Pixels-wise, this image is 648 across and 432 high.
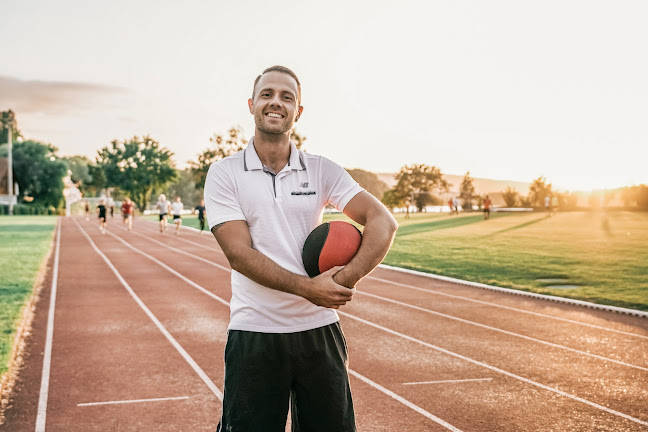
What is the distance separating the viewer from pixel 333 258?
2.57 metres

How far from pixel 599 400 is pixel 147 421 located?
3789 mm

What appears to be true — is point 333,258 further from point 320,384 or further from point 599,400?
point 599,400

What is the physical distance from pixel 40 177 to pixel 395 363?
2943 inches

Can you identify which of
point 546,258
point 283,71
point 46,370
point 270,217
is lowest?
point 46,370

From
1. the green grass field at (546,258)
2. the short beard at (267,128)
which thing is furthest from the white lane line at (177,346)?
the green grass field at (546,258)

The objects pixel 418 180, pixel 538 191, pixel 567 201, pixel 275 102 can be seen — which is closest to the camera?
pixel 275 102

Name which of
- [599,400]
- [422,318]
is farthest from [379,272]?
[599,400]

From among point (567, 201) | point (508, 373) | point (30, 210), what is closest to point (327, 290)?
point (508, 373)

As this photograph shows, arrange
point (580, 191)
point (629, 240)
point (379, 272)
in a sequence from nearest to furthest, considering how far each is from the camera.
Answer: point (379, 272), point (629, 240), point (580, 191)

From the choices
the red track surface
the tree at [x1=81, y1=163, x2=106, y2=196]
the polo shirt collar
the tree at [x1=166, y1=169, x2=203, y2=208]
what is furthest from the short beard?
the tree at [x1=166, y1=169, x2=203, y2=208]

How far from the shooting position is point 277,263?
2619 mm

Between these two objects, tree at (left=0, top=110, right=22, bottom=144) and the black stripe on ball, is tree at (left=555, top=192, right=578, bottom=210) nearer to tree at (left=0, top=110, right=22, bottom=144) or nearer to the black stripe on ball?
the black stripe on ball

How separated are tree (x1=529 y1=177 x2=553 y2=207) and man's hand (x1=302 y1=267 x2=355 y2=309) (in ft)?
153

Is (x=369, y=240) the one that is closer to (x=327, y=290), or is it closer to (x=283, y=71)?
(x=327, y=290)
